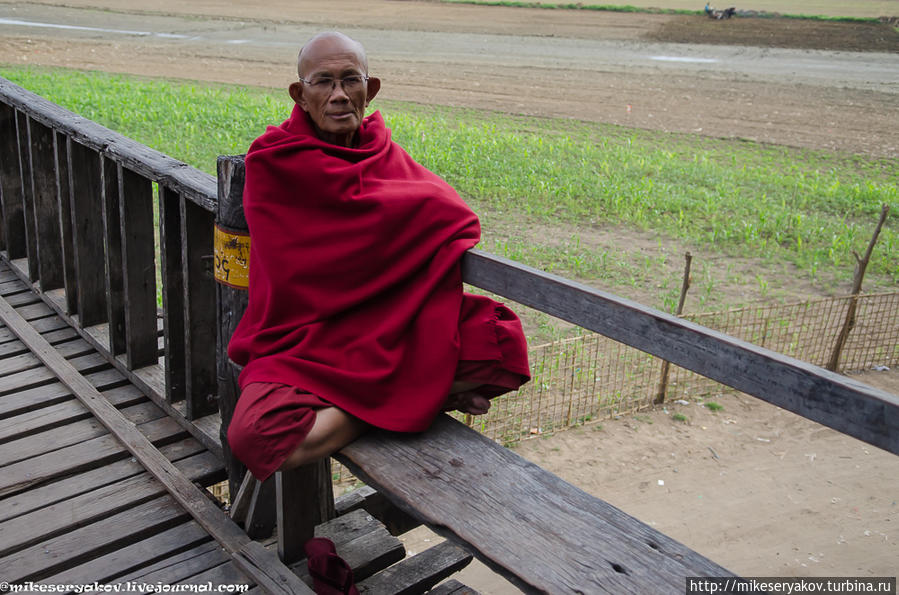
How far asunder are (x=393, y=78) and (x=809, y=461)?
1362cm

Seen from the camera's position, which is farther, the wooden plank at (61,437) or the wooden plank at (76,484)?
the wooden plank at (61,437)

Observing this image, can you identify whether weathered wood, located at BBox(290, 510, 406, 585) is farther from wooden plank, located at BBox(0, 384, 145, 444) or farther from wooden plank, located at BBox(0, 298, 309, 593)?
wooden plank, located at BBox(0, 384, 145, 444)

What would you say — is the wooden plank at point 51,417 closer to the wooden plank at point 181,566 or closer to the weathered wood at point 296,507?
the wooden plank at point 181,566

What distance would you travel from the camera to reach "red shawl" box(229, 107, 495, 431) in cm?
219

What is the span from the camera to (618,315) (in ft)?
6.26

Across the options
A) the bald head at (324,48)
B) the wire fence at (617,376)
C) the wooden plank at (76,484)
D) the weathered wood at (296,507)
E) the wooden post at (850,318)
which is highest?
the bald head at (324,48)

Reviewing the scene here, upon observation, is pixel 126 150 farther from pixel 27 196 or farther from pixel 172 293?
pixel 27 196

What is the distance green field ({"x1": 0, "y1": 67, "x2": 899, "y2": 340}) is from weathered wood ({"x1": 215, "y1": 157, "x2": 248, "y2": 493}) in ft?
17.4

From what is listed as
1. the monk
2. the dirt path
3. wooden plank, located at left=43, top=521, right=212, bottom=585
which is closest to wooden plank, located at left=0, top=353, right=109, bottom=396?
wooden plank, located at left=43, top=521, right=212, bottom=585

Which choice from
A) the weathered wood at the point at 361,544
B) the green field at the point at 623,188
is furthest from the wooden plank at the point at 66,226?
the green field at the point at 623,188

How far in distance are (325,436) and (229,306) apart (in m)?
0.69

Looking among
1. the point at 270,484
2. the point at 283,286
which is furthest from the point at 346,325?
the point at 270,484

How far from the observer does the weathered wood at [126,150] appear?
2.83 meters

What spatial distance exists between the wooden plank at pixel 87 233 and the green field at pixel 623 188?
16.1ft
